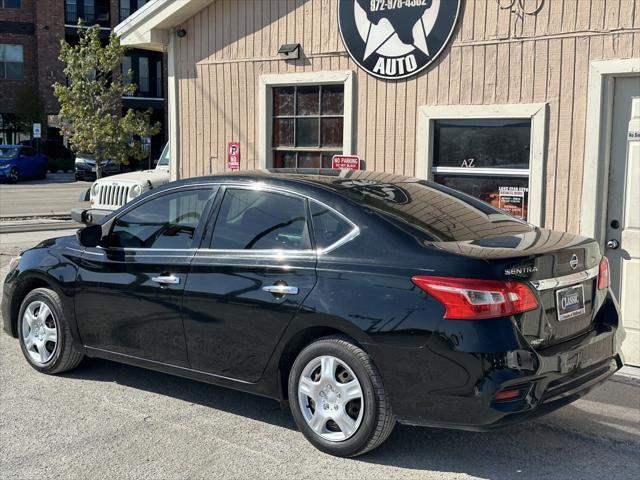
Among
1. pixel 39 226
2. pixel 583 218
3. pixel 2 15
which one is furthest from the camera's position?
pixel 2 15

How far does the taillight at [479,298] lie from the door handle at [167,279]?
6.08 ft

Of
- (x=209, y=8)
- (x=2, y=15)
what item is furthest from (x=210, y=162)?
(x=2, y=15)

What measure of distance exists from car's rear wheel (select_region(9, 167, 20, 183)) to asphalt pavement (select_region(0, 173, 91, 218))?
8.6 inches

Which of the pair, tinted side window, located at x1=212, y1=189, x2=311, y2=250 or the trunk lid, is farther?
tinted side window, located at x1=212, y1=189, x2=311, y2=250

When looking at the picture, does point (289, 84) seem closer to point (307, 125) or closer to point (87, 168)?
point (307, 125)

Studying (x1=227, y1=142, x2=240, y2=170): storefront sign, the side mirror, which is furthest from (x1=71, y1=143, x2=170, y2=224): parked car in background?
the side mirror

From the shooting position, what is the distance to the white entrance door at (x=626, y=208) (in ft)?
21.8

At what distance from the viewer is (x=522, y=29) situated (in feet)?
23.7

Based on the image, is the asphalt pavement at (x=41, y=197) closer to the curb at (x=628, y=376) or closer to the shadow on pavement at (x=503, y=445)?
the shadow on pavement at (x=503, y=445)

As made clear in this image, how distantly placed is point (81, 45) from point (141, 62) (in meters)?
19.8

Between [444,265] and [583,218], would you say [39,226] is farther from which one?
[444,265]

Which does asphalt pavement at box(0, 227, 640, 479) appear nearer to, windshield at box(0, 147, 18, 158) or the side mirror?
the side mirror

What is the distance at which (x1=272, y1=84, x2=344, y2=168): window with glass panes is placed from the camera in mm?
8648

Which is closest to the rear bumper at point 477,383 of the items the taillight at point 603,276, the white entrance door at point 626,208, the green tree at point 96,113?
the taillight at point 603,276
